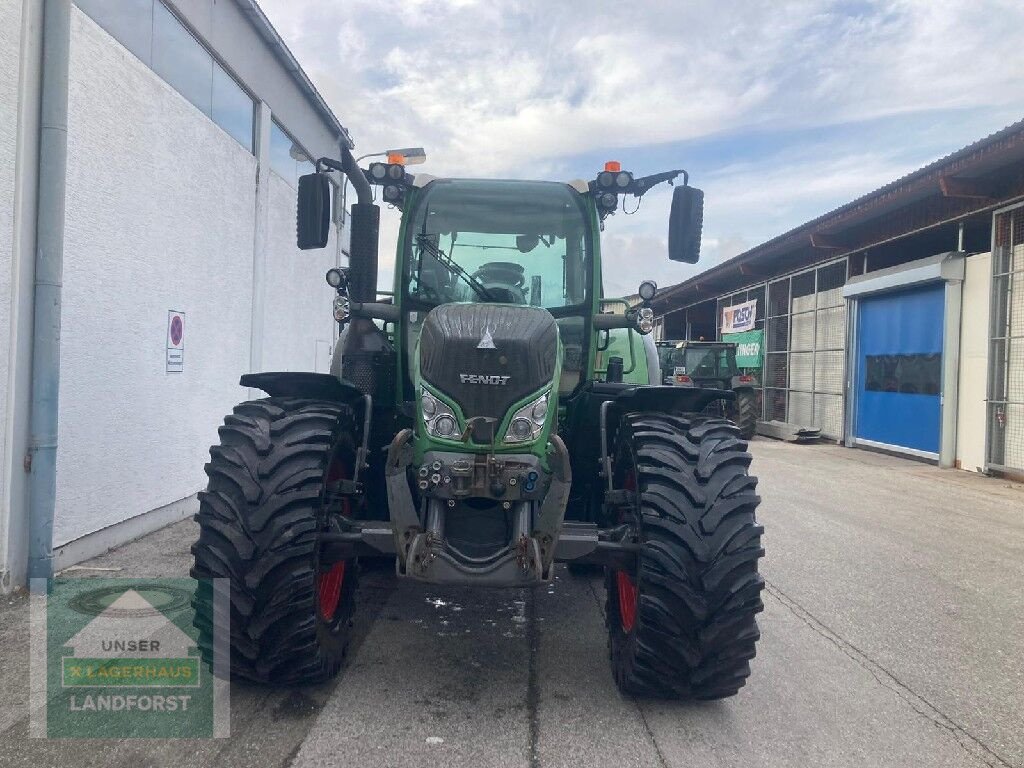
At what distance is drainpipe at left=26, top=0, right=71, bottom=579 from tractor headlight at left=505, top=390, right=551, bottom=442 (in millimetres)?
3300

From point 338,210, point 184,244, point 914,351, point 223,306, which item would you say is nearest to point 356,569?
point 184,244

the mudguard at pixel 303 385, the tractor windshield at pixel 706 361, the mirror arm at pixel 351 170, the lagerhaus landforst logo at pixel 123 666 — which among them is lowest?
the lagerhaus landforst logo at pixel 123 666

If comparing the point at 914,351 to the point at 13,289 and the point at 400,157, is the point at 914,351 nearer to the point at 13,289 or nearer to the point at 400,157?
the point at 400,157

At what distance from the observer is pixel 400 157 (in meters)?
4.82

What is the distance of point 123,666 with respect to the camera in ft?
12.6

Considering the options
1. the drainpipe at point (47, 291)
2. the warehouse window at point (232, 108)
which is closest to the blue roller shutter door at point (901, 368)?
the warehouse window at point (232, 108)

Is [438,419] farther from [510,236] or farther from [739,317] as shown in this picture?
[739,317]

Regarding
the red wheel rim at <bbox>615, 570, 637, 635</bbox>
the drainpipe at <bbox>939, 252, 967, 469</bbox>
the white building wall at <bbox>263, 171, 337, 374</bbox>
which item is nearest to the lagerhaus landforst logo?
the red wheel rim at <bbox>615, 570, 637, 635</bbox>

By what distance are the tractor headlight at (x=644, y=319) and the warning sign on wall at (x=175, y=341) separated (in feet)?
14.3

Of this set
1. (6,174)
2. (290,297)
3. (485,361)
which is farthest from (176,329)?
(485,361)

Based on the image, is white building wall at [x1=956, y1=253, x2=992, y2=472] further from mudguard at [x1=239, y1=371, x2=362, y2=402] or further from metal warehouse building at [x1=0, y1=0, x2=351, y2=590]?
mudguard at [x1=239, y1=371, x2=362, y2=402]

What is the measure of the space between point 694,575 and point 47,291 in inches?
170

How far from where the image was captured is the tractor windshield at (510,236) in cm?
483

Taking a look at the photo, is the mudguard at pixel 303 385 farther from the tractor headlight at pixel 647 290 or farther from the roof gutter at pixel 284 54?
the roof gutter at pixel 284 54
